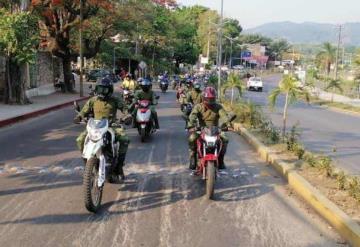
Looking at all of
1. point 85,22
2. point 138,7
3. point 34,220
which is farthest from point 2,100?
point 34,220

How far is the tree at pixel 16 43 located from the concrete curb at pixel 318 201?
12.8m

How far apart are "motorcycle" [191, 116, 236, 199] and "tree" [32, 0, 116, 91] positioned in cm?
2293

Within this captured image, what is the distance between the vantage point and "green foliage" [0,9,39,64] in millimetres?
20109

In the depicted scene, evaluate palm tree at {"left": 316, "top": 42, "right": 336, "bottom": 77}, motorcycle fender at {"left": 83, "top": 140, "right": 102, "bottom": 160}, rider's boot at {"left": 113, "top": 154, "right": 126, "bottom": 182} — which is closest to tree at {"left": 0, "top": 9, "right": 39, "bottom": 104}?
rider's boot at {"left": 113, "top": 154, "right": 126, "bottom": 182}

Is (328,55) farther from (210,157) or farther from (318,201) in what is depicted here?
(318,201)

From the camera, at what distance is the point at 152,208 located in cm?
688

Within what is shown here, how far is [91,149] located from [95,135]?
7.9 inches

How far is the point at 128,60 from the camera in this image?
2685 inches

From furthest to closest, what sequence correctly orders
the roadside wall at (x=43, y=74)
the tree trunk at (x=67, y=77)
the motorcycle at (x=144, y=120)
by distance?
the tree trunk at (x=67, y=77), the roadside wall at (x=43, y=74), the motorcycle at (x=144, y=120)

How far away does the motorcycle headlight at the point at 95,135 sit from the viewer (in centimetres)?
673

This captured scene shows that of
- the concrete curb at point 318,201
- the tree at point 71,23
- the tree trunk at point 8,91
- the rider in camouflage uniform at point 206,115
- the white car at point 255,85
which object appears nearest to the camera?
the concrete curb at point 318,201

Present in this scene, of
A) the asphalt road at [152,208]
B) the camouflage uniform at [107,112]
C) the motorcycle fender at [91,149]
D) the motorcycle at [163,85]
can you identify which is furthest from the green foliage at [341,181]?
the motorcycle at [163,85]

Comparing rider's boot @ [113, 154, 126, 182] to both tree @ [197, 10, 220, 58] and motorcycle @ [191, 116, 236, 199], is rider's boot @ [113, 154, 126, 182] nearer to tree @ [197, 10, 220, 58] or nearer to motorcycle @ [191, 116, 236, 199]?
motorcycle @ [191, 116, 236, 199]

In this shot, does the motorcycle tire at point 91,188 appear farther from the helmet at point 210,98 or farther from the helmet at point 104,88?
the helmet at point 210,98
